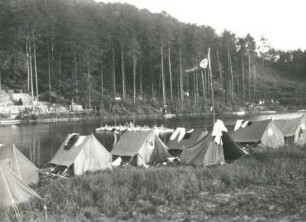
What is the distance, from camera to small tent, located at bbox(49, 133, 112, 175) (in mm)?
21656

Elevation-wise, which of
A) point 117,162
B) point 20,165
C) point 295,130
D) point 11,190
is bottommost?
point 117,162

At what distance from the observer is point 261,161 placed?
1753cm

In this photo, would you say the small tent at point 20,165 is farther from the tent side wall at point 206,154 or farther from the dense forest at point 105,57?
the dense forest at point 105,57

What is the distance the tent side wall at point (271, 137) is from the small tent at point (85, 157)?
10419 mm

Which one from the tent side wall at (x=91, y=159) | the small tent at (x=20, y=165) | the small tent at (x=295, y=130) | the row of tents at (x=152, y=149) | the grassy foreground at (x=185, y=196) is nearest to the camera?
the grassy foreground at (x=185, y=196)

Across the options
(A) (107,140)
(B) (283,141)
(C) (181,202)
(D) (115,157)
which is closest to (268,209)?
(C) (181,202)

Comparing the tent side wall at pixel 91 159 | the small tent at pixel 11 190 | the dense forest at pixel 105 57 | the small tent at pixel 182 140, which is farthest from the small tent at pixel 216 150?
the dense forest at pixel 105 57

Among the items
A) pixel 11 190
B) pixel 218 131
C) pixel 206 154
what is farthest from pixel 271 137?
pixel 11 190

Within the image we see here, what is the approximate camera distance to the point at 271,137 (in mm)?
27453

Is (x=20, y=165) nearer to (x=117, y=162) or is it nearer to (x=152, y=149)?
(x=117, y=162)

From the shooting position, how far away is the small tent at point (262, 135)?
27.2 m

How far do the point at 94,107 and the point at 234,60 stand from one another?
40.7 metres

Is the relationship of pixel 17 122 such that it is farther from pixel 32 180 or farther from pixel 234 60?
pixel 234 60

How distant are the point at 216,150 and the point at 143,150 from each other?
5199 millimetres
